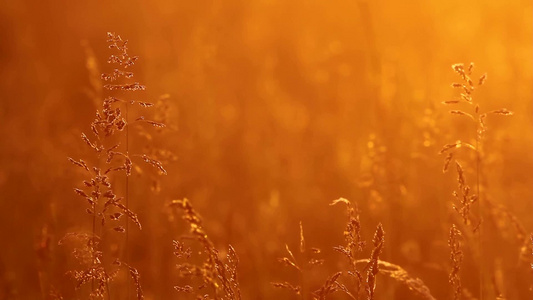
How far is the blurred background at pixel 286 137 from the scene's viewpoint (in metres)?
3.73

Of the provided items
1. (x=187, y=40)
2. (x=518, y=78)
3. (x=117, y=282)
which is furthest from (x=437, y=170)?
(x=187, y=40)

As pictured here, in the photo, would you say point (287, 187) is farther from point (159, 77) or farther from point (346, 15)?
point (346, 15)

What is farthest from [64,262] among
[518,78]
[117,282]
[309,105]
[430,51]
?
[430,51]

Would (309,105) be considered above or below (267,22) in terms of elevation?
below

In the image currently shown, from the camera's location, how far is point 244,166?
536cm

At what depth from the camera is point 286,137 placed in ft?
18.4

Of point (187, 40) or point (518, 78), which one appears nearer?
point (518, 78)

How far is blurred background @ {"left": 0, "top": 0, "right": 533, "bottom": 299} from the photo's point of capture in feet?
12.2

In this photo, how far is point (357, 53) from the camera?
7246 millimetres

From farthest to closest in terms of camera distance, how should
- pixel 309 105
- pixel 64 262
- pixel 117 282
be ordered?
1. pixel 309 105
2. pixel 64 262
3. pixel 117 282

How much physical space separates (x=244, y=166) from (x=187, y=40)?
277 cm

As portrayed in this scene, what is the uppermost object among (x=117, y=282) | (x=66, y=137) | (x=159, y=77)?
(x=159, y=77)

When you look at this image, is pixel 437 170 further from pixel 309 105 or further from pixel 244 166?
pixel 309 105

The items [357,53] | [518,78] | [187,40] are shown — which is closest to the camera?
[518,78]
